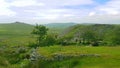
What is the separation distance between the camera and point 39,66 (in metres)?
110

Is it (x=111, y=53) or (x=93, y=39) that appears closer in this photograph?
(x=111, y=53)

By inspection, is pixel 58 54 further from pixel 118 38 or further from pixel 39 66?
pixel 118 38

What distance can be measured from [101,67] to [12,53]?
59.9 m

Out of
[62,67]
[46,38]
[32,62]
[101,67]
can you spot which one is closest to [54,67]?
[62,67]

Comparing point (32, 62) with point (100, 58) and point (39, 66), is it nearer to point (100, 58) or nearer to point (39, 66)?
point (39, 66)

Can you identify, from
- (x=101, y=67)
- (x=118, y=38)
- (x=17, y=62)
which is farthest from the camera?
(x=118, y=38)

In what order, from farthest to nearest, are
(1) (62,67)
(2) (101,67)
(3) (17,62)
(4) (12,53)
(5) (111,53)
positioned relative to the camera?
(4) (12,53)
(3) (17,62)
(5) (111,53)
(1) (62,67)
(2) (101,67)

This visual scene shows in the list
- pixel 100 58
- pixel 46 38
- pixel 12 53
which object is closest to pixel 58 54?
pixel 100 58

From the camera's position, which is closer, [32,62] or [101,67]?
[101,67]

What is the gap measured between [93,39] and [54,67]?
85.3 m

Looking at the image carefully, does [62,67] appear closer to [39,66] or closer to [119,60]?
[39,66]

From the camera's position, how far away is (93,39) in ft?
615

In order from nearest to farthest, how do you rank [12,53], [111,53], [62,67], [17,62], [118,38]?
[62,67]
[111,53]
[17,62]
[12,53]
[118,38]

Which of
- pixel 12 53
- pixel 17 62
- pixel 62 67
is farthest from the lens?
pixel 12 53
